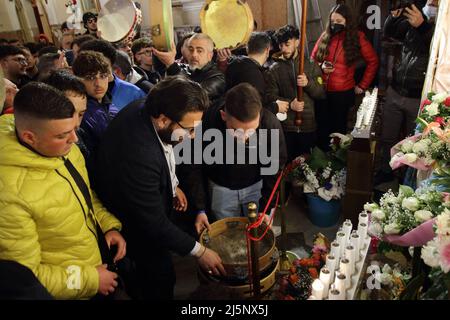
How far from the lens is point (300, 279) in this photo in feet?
7.56

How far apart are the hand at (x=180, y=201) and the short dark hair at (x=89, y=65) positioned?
1.13 meters

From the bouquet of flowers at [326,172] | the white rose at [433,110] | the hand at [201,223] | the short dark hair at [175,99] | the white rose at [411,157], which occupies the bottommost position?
the bouquet of flowers at [326,172]

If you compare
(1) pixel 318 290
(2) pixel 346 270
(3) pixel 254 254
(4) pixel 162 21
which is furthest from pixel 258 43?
(1) pixel 318 290

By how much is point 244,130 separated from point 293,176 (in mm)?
1542

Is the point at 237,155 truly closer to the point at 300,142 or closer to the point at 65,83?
the point at 65,83

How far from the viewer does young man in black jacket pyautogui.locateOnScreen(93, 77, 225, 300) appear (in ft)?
6.83

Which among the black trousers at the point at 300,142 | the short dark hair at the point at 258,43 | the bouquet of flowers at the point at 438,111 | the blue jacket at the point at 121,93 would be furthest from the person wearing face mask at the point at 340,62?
the blue jacket at the point at 121,93

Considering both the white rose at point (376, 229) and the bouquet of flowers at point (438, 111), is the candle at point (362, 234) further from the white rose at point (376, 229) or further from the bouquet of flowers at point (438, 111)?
the bouquet of flowers at point (438, 111)

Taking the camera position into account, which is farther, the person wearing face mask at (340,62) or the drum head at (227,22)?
the person wearing face mask at (340,62)

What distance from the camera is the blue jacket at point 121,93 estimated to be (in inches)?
129

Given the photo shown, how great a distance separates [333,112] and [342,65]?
61cm

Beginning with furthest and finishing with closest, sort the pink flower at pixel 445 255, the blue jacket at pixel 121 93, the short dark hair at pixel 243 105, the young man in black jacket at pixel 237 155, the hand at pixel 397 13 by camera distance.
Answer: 1. the hand at pixel 397 13
2. the blue jacket at pixel 121 93
3. the young man in black jacket at pixel 237 155
4. the short dark hair at pixel 243 105
5. the pink flower at pixel 445 255
